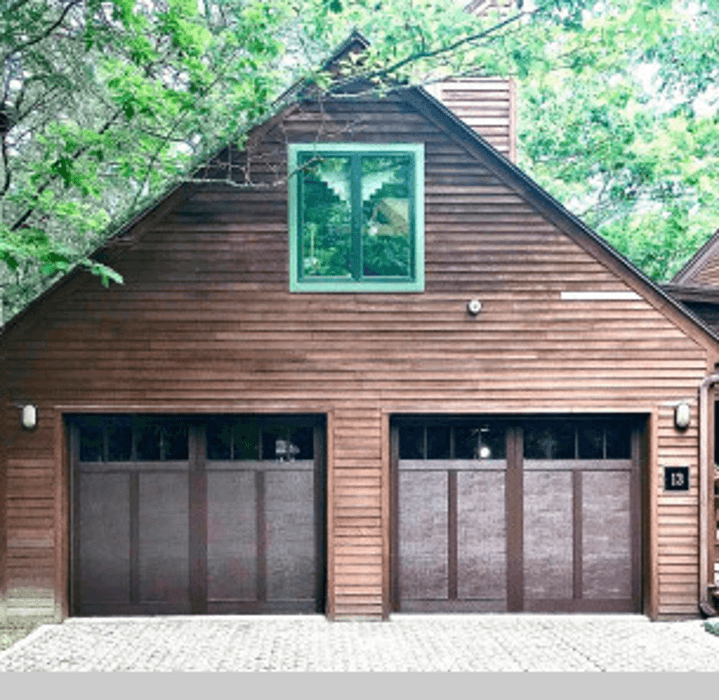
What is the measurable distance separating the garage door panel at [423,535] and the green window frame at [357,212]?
2445 mm

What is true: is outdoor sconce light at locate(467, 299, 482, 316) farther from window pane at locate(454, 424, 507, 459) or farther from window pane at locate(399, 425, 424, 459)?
window pane at locate(399, 425, 424, 459)

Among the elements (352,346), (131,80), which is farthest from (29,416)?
(131,80)

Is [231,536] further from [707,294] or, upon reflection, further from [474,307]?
[707,294]

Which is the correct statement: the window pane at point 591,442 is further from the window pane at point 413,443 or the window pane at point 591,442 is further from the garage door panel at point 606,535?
A: the window pane at point 413,443

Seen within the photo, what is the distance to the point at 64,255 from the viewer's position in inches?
358

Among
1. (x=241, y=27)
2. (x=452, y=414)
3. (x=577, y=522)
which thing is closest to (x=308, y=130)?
(x=241, y=27)

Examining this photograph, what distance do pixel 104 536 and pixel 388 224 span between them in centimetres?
520

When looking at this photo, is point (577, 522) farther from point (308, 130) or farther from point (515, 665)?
point (308, 130)

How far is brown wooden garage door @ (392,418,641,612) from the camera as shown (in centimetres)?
Result: 1022

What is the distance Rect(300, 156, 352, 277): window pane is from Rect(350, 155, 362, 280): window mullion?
0.06 metres

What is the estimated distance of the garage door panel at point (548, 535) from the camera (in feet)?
33.6

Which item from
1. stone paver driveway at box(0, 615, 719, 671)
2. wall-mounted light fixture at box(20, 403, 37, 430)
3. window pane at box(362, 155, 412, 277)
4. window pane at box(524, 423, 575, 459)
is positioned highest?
window pane at box(362, 155, 412, 277)

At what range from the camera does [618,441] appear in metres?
10.4

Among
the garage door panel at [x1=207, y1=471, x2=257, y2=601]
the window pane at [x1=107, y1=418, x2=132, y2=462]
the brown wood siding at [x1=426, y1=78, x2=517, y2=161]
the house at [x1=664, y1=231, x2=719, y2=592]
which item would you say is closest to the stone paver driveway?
the garage door panel at [x1=207, y1=471, x2=257, y2=601]
